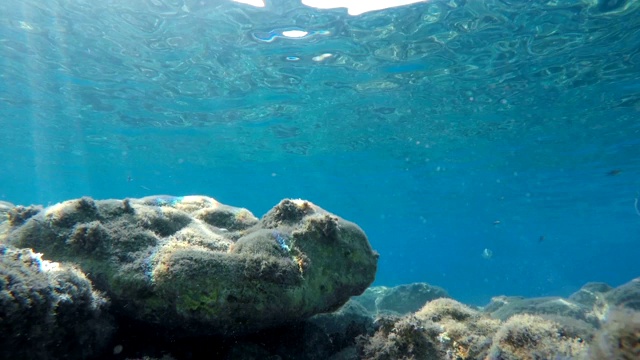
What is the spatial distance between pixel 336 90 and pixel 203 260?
54.4 ft

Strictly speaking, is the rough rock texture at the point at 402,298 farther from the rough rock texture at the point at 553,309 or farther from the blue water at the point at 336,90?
the blue water at the point at 336,90

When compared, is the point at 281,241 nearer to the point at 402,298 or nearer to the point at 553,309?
the point at 553,309

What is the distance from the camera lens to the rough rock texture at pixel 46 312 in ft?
8.46

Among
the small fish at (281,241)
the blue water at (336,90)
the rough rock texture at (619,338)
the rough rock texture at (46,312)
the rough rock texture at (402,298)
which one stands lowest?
the rough rock texture at (46,312)

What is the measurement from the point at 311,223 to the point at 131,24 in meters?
13.8

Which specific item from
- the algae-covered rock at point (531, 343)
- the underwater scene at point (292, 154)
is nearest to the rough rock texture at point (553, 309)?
the underwater scene at point (292, 154)

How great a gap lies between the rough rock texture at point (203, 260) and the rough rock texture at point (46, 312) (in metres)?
0.39

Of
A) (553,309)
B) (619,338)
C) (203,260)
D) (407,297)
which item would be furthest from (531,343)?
(407,297)

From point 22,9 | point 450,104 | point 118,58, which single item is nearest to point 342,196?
point 450,104

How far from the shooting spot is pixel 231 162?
1399 inches

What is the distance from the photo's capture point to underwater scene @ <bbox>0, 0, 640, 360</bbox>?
3639 mm

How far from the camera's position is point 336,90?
19109 mm

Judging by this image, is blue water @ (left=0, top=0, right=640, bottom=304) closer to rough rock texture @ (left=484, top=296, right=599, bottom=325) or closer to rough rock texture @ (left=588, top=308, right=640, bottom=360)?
rough rock texture @ (left=484, top=296, right=599, bottom=325)

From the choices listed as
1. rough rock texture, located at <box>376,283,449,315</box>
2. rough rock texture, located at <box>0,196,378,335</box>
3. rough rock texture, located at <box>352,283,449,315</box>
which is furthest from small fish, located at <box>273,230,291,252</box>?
rough rock texture, located at <box>376,283,449,315</box>
